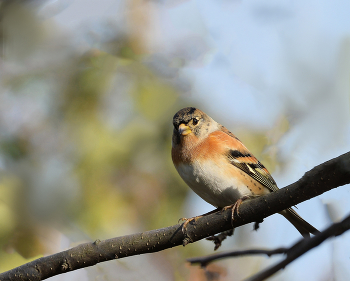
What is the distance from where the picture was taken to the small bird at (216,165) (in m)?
3.64

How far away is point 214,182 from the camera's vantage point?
11.8ft

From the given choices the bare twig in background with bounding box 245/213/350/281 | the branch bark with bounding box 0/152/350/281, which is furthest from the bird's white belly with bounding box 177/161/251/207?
the bare twig in background with bounding box 245/213/350/281

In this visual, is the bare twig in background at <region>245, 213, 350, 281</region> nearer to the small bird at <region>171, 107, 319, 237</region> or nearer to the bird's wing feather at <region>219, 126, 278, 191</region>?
the small bird at <region>171, 107, 319, 237</region>

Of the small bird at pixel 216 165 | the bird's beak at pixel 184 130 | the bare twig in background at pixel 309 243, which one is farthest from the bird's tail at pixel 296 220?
the bare twig in background at pixel 309 243

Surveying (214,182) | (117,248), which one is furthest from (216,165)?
(117,248)

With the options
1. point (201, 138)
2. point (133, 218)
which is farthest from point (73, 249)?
point (201, 138)

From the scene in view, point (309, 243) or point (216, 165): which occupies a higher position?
point (216, 165)

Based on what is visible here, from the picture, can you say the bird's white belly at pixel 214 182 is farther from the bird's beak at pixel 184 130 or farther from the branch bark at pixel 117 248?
the branch bark at pixel 117 248

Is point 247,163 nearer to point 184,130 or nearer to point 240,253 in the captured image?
point 184,130

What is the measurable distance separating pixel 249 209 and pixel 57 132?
2933mm

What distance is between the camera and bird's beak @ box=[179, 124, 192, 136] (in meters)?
4.02

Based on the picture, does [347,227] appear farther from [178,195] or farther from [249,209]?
[178,195]

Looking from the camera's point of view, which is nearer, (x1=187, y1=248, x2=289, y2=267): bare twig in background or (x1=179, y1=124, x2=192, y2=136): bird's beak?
(x1=187, y1=248, x2=289, y2=267): bare twig in background

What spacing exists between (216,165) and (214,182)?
193mm
